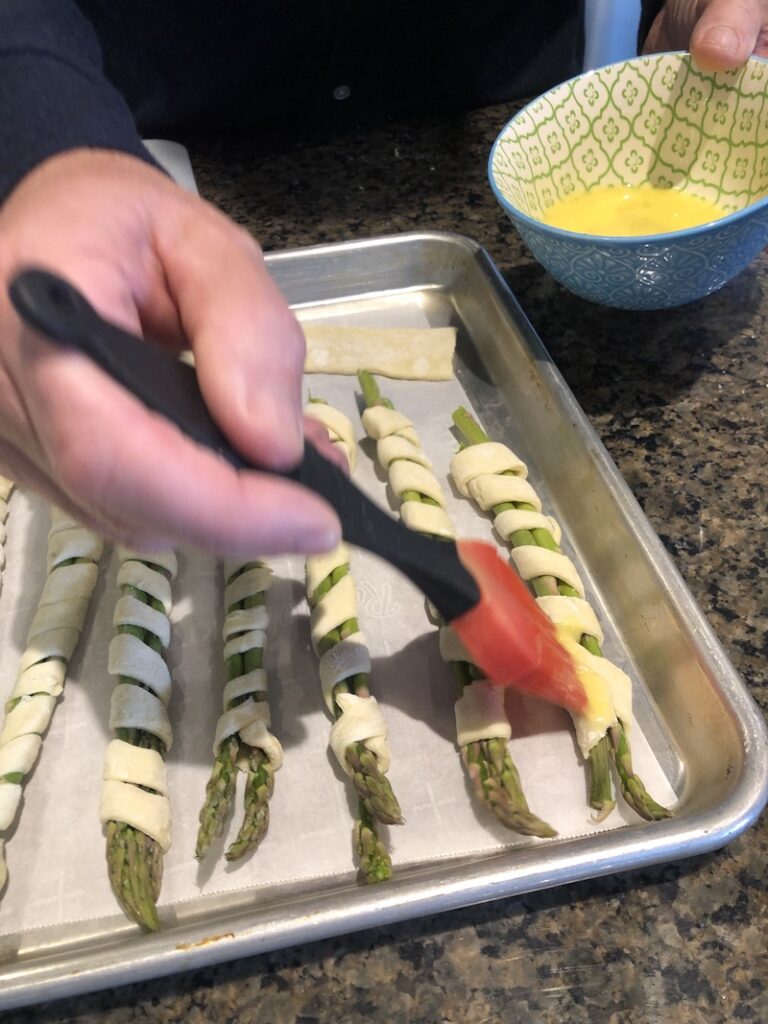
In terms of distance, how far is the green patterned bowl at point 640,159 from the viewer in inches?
40.4

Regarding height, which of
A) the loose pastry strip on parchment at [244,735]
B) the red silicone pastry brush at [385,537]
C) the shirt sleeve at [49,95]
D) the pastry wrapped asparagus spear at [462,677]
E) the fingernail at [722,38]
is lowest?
the loose pastry strip on parchment at [244,735]

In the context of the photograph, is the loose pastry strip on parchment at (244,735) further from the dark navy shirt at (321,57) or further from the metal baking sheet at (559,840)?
the dark navy shirt at (321,57)

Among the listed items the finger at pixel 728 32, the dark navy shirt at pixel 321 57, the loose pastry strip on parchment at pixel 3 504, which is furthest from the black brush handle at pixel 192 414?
the dark navy shirt at pixel 321 57

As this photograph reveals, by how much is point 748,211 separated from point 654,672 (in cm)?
55

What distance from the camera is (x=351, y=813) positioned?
0.88 m

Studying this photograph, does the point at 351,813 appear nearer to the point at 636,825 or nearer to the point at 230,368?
the point at 636,825

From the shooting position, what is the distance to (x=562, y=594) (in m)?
1.01

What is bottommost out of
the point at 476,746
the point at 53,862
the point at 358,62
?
the point at 53,862

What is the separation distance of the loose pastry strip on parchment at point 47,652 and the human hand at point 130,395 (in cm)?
30

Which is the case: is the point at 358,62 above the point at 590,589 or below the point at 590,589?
above

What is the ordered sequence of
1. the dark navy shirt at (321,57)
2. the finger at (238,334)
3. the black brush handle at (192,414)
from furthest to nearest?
the dark navy shirt at (321,57) < the finger at (238,334) < the black brush handle at (192,414)

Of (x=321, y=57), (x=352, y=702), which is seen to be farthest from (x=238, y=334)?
(x=321, y=57)

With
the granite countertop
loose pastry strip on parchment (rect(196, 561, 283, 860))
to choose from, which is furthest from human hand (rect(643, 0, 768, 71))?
loose pastry strip on parchment (rect(196, 561, 283, 860))

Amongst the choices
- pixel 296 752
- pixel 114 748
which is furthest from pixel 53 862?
pixel 296 752
